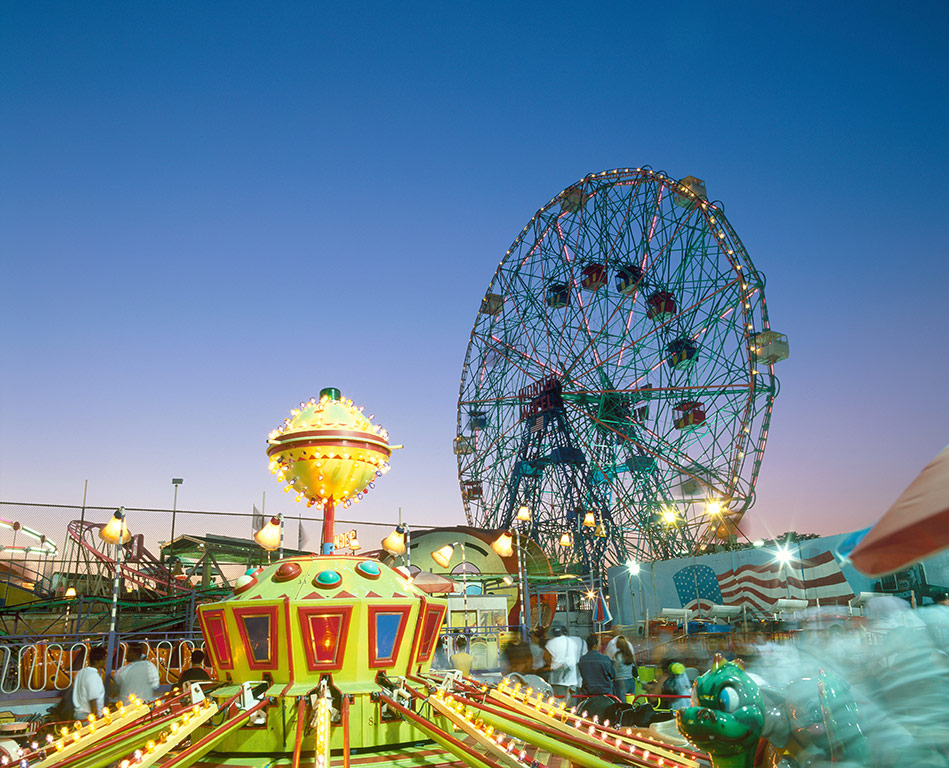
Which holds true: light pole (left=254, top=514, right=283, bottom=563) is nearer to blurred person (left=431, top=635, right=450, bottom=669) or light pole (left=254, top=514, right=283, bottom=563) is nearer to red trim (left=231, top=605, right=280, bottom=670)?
red trim (left=231, top=605, right=280, bottom=670)

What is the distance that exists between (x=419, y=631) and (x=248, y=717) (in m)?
1.24

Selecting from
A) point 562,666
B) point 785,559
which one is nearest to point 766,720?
point 562,666

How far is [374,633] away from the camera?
4469 mm

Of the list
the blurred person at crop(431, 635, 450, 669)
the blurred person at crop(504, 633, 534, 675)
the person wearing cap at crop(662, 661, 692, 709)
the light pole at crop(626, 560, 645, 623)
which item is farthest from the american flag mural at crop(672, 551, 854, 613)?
the person wearing cap at crop(662, 661, 692, 709)

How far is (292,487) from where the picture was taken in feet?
18.4

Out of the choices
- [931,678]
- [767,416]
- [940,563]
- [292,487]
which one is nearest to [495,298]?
[767,416]

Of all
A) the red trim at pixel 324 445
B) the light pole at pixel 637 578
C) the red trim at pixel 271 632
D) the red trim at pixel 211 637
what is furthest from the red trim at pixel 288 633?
the light pole at pixel 637 578

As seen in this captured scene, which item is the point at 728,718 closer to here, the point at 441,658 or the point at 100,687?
the point at 100,687

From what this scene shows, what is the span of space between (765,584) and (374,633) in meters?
15.3

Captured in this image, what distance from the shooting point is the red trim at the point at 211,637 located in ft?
14.9

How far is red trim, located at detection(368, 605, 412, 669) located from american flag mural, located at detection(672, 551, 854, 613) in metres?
13.2

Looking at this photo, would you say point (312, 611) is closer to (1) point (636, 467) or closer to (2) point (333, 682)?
(2) point (333, 682)

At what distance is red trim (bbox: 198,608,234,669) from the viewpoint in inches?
179

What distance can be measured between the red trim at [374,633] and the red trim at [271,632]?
0.58m
